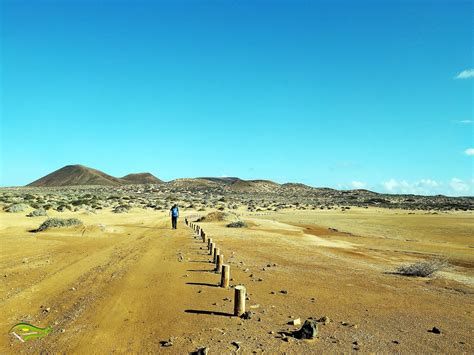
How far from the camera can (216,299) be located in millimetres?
12641

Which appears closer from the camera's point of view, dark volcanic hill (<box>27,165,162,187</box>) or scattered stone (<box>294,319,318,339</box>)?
scattered stone (<box>294,319,318,339</box>)

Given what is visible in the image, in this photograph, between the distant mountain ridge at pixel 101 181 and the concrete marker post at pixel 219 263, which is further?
the distant mountain ridge at pixel 101 181

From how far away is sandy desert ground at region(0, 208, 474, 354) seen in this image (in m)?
9.42

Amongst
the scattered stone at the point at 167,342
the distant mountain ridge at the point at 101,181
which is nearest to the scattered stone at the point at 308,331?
the scattered stone at the point at 167,342

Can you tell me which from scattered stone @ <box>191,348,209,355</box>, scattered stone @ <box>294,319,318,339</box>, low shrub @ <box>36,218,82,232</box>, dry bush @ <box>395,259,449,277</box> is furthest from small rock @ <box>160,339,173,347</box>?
low shrub @ <box>36,218,82,232</box>

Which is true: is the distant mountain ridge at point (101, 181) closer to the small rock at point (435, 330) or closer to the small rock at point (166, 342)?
the small rock at point (435, 330)

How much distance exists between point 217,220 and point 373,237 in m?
16.3

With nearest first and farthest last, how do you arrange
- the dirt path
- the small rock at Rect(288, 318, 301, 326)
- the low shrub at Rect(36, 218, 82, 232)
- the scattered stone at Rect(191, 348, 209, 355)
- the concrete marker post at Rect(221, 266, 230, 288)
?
the scattered stone at Rect(191, 348, 209, 355) → the dirt path → the small rock at Rect(288, 318, 301, 326) → the concrete marker post at Rect(221, 266, 230, 288) → the low shrub at Rect(36, 218, 82, 232)

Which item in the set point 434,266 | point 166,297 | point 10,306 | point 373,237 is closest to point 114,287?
point 166,297

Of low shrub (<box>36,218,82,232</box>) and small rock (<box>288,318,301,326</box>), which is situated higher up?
low shrub (<box>36,218,82,232</box>)

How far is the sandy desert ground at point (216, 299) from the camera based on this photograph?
9.42 m

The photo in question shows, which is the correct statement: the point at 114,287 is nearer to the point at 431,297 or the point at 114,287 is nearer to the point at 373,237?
the point at 431,297

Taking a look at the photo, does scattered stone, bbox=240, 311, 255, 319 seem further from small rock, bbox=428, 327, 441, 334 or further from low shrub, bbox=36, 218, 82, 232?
low shrub, bbox=36, 218, 82, 232

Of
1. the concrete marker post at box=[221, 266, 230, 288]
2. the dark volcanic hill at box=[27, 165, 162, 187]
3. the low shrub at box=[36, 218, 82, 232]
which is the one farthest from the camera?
the dark volcanic hill at box=[27, 165, 162, 187]
